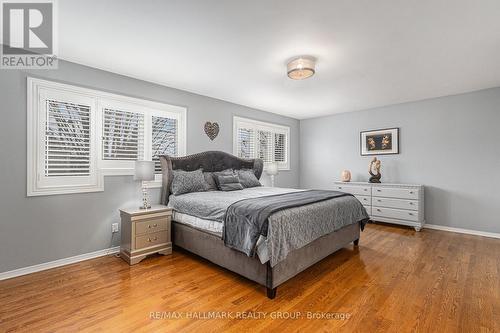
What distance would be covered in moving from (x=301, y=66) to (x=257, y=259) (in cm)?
227

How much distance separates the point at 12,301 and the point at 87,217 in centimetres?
111

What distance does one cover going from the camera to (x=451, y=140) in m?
4.42

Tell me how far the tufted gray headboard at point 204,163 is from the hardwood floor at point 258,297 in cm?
117

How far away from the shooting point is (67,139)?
9.82 ft

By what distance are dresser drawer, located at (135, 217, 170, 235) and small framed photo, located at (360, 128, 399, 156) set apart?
14.8ft

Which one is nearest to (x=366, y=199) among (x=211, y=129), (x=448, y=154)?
(x=448, y=154)

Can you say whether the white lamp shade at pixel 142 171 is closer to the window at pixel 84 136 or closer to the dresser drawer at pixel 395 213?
the window at pixel 84 136

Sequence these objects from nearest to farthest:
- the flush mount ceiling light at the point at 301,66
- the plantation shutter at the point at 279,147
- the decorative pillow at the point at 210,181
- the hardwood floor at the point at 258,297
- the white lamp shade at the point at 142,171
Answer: the hardwood floor at the point at 258,297 < the flush mount ceiling light at the point at 301,66 < the white lamp shade at the point at 142,171 < the decorative pillow at the point at 210,181 < the plantation shutter at the point at 279,147

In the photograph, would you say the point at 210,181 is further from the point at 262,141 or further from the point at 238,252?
the point at 262,141

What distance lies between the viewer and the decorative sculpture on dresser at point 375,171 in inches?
200

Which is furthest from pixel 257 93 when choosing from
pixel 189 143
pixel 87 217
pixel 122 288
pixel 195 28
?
pixel 122 288

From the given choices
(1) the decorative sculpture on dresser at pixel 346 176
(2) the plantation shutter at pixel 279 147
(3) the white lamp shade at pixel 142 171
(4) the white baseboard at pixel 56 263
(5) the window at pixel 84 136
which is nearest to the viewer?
(4) the white baseboard at pixel 56 263

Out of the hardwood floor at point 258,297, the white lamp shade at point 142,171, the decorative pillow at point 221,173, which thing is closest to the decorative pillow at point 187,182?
the decorative pillow at point 221,173

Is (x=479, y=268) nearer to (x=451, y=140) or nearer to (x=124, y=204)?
(x=451, y=140)
